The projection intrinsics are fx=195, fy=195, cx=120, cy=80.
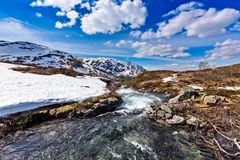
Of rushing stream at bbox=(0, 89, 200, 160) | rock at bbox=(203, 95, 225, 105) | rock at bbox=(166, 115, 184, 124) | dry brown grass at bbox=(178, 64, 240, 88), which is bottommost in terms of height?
rushing stream at bbox=(0, 89, 200, 160)

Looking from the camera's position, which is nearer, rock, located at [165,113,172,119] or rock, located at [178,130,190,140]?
rock, located at [178,130,190,140]

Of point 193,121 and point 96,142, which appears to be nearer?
point 96,142

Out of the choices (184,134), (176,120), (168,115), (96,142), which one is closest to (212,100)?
(168,115)

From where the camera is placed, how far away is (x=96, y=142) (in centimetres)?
1766

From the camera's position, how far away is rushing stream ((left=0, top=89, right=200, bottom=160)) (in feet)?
50.6

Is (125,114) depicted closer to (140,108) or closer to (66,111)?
(140,108)

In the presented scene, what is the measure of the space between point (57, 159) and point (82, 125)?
25.4 ft

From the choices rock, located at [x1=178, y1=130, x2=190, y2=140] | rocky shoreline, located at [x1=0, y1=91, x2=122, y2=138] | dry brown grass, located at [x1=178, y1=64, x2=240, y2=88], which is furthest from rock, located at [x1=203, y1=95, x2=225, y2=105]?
dry brown grass, located at [x1=178, y1=64, x2=240, y2=88]

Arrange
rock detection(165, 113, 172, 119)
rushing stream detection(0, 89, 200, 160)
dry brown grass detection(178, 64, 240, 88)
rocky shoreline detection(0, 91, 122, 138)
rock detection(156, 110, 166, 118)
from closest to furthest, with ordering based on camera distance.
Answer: rushing stream detection(0, 89, 200, 160) < rocky shoreline detection(0, 91, 122, 138) < rock detection(165, 113, 172, 119) < rock detection(156, 110, 166, 118) < dry brown grass detection(178, 64, 240, 88)

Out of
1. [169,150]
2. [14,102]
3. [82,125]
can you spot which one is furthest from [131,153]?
[14,102]

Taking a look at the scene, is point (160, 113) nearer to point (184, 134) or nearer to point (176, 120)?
point (176, 120)

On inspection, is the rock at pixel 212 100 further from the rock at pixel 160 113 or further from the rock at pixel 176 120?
the rock at pixel 176 120

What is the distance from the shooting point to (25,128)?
20812 millimetres

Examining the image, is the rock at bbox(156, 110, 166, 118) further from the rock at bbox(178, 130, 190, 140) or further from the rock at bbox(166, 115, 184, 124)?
the rock at bbox(178, 130, 190, 140)
